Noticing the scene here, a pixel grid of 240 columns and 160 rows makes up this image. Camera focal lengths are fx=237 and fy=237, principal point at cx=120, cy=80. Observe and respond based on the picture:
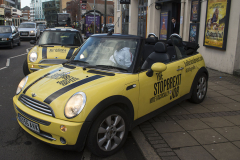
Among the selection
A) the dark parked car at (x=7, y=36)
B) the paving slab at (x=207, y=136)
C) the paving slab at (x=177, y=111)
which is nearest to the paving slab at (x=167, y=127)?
the paving slab at (x=207, y=136)

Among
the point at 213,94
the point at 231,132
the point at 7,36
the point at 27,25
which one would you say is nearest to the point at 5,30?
the point at 7,36

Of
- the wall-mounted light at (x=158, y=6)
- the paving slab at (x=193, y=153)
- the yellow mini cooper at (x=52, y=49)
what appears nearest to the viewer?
the paving slab at (x=193, y=153)

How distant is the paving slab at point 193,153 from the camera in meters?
3.20

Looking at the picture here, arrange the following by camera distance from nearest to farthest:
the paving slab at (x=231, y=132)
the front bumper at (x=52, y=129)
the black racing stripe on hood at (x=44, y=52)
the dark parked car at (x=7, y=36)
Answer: the front bumper at (x=52, y=129), the paving slab at (x=231, y=132), the black racing stripe on hood at (x=44, y=52), the dark parked car at (x=7, y=36)

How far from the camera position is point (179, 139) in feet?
12.2

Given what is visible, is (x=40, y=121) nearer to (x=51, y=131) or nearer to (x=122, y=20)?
(x=51, y=131)

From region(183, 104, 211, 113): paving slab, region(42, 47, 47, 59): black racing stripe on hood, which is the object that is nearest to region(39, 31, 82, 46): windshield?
region(42, 47, 47, 59): black racing stripe on hood

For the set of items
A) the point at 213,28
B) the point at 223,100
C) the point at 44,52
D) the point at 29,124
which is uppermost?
the point at 213,28

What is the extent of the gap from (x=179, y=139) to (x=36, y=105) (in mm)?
2203

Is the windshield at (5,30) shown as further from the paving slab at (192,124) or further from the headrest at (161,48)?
the paving slab at (192,124)

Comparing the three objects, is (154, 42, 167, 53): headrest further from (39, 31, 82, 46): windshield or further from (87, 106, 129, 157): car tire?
(39, 31, 82, 46): windshield

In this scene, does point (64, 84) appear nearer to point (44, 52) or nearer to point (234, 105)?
point (234, 105)

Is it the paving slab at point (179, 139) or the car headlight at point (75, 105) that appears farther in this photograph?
the paving slab at point (179, 139)

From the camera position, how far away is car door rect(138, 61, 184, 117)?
12.0 feet
